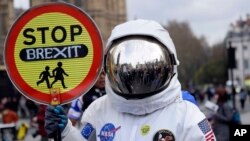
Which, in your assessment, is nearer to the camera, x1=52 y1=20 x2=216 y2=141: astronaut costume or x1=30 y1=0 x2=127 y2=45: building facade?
x1=52 y1=20 x2=216 y2=141: astronaut costume

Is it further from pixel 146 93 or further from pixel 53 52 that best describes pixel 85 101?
pixel 146 93

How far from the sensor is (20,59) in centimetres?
365

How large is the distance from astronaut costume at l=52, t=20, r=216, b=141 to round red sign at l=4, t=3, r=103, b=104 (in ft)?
0.86

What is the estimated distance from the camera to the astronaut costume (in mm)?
3213

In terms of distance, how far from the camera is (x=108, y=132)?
3.31 metres

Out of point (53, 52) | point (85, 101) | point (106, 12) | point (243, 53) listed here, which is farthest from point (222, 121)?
point (243, 53)

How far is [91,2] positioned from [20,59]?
61568mm

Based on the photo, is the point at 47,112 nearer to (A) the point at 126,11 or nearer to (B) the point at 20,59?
(B) the point at 20,59

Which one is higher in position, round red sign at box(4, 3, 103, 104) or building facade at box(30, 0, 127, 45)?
building facade at box(30, 0, 127, 45)

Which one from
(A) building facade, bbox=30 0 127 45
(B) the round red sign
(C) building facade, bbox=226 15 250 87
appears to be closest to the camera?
(B) the round red sign

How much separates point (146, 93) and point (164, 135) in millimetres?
219

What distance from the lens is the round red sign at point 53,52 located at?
3.57 m

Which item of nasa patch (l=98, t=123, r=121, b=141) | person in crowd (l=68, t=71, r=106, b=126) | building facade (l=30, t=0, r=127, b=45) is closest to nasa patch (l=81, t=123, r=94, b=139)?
nasa patch (l=98, t=123, r=121, b=141)

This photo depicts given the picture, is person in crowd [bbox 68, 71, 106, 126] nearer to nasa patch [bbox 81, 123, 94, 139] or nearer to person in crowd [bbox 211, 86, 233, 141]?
person in crowd [bbox 211, 86, 233, 141]
